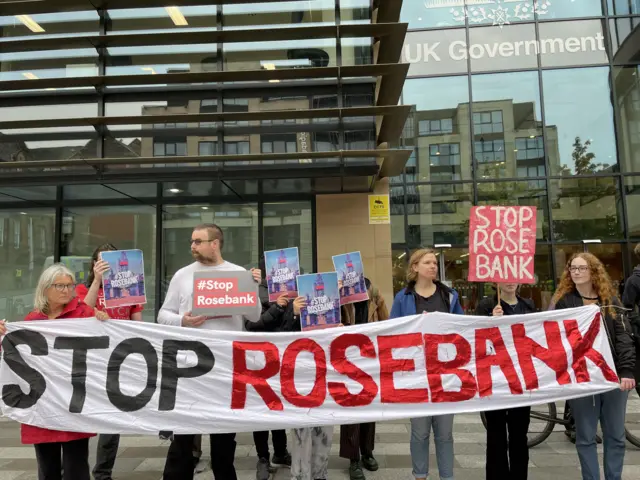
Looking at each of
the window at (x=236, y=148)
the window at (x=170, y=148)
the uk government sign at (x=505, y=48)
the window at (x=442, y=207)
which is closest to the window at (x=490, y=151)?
the window at (x=442, y=207)

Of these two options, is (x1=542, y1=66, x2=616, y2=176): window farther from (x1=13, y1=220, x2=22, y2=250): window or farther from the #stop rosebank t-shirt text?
(x1=13, y1=220, x2=22, y2=250): window

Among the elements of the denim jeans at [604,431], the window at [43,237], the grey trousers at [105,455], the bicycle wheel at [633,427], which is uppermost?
the window at [43,237]

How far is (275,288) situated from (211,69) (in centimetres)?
533

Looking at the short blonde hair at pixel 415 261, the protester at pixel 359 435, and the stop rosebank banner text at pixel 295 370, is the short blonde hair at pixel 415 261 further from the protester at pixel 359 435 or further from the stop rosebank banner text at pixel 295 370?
the protester at pixel 359 435

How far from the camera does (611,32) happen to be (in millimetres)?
12828

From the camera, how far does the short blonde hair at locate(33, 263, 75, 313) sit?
337 cm

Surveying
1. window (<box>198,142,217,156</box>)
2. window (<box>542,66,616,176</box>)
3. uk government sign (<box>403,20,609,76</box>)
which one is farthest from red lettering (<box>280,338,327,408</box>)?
uk government sign (<box>403,20,609,76</box>)

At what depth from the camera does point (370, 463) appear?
4.67 meters

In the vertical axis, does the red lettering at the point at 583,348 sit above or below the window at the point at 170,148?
below

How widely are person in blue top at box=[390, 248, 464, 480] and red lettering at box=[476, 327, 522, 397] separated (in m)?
0.27

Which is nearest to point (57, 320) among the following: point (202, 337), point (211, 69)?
point (202, 337)

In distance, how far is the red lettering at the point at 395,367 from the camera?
3.81 metres

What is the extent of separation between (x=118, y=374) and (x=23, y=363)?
0.71m

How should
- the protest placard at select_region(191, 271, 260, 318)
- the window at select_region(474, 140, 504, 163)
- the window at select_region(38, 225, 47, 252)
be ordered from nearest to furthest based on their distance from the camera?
the protest placard at select_region(191, 271, 260, 318) → the window at select_region(38, 225, 47, 252) → the window at select_region(474, 140, 504, 163)
